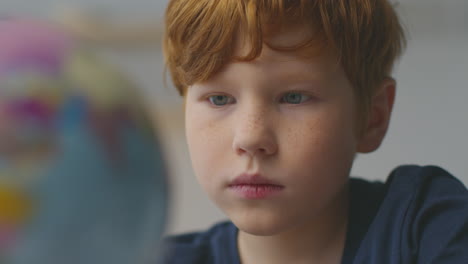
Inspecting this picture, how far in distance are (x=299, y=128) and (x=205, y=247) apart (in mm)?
327

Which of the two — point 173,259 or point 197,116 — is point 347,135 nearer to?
point 197,116

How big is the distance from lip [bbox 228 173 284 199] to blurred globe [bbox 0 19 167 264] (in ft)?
0.89

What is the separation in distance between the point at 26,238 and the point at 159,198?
0.34 feet

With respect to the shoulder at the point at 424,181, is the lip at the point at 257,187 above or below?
above

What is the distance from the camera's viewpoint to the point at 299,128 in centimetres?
81

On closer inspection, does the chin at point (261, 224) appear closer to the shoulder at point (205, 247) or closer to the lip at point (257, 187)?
the lip at point (257, 187)

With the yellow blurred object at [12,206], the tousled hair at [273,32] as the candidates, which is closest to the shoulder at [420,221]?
the tousled hair at [273,32]

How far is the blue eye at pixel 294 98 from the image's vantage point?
81cm

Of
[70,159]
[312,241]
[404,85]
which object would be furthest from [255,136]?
[404,85]

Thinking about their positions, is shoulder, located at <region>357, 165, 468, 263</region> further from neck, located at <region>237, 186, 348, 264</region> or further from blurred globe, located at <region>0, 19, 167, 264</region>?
blurred globe, located at <region>0, 19, 167, 264</region>

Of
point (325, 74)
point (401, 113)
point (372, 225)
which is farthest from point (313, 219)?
point (401, 113)

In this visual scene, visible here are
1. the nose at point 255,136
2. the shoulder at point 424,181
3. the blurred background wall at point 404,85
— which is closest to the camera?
the nose at point 255,136

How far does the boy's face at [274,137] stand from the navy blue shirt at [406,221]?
3.3 inches

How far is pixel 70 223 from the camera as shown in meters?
0.48
